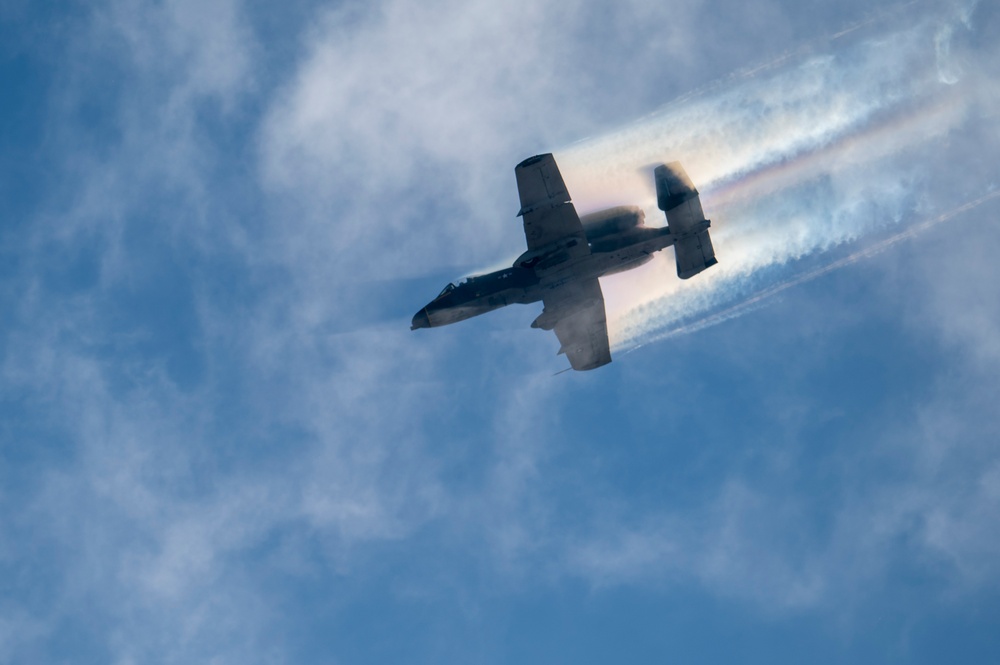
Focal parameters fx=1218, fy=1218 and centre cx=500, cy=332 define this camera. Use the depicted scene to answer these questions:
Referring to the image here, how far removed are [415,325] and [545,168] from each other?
1446 centimetres

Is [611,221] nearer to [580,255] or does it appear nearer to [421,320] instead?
[580,255]

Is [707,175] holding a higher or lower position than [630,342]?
higher

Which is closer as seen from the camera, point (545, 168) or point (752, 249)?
point (545, 168)

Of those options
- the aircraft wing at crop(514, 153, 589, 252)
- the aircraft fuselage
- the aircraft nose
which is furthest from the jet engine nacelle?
the aircraft nose

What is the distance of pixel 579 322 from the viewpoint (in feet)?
283

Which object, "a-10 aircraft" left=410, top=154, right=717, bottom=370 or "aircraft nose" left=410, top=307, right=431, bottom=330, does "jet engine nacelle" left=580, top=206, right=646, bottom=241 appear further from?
"aircraft nose" left=410, top=307, right=431, bottom=330

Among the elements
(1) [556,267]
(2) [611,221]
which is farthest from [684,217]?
(1) [556,267]

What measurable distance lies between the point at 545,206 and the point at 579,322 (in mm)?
10778

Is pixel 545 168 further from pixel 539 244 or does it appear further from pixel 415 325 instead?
pixel 415 325

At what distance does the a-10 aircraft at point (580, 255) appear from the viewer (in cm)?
8038

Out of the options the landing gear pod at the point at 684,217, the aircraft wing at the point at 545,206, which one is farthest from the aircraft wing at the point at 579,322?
the landing gear pod at the point at 684,217

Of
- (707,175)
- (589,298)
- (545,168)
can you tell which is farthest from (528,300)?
(707,175)

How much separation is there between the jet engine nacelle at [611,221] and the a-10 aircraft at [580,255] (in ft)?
0.22

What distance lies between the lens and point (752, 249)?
8519 centimetres
